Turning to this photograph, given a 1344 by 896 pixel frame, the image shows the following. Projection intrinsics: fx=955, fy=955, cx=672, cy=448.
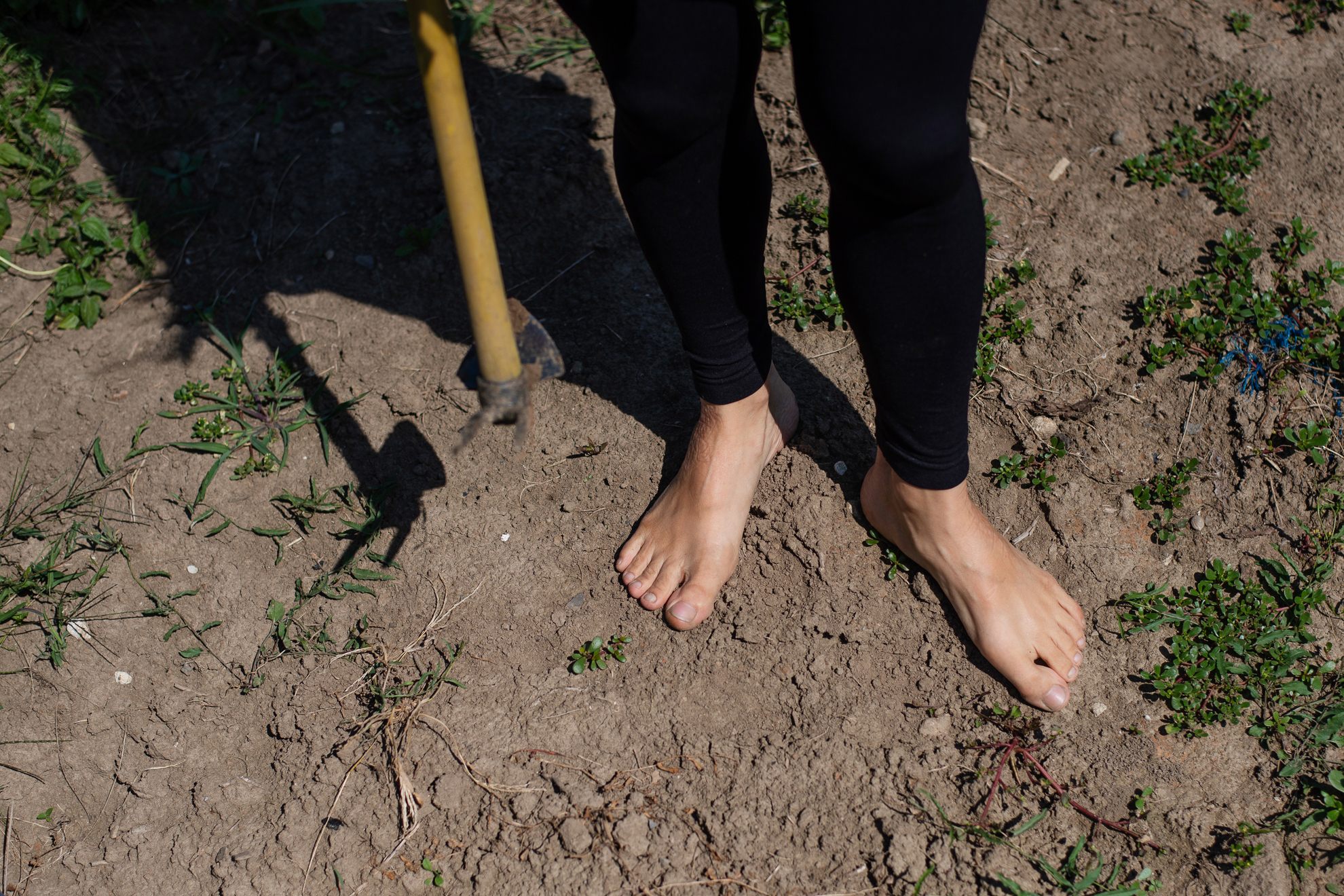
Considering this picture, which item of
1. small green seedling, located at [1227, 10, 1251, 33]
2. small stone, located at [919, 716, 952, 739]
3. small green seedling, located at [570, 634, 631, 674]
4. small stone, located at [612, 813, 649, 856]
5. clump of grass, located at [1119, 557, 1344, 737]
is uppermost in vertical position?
small green seedling, located at [1227, 10, 1251, 33]

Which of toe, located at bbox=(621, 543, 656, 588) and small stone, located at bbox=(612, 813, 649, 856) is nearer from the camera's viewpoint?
small stone, located at bbox=(612, 813, 649, 856)

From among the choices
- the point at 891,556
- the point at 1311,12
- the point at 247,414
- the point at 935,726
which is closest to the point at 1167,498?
the point at 891,556

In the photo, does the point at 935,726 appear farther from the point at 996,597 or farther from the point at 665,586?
the point at 665,586

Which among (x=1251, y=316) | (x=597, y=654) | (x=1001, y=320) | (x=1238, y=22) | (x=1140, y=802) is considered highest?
(x=1238, y=22)

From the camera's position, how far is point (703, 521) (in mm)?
2012

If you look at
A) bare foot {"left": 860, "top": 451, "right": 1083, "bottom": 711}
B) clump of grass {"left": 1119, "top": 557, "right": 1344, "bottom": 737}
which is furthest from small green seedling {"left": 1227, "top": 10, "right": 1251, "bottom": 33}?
bare foot {"left": 860, "top": 451, "right": 1083, "bottom": 711}

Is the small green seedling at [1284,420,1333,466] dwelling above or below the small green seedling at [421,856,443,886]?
above

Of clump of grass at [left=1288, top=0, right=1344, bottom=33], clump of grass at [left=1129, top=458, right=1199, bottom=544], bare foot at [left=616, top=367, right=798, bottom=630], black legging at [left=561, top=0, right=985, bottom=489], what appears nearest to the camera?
black legging at [left=561, top=0, right=985, bottom=489]

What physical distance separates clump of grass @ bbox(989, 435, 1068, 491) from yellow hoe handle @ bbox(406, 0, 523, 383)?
3.93 ft

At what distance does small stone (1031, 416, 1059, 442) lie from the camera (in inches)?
88.0

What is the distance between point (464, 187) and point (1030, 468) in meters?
1.44

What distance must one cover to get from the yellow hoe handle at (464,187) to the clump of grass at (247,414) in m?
1.07

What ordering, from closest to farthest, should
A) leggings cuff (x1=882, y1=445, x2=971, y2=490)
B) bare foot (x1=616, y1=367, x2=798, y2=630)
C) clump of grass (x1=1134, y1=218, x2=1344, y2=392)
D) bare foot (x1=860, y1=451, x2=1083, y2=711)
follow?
leggings cuff (x1=882, y1=445, x2=971, y2=490)
bare foot (x1=860, y1=451, x2=1083, y2=711)
bare foot (x1=616, y1=367, x2=798, y2=630)
clump of grass (x1=1134, y1=218, x2=1344, y2=392)

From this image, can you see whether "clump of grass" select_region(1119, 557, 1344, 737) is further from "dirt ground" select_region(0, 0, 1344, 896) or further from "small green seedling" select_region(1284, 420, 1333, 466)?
"small green seedling" select_region(1284, 420, 1333, 466)
